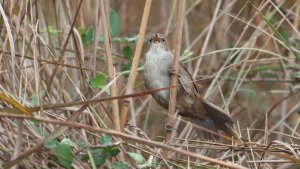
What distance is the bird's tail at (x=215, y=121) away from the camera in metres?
3.28

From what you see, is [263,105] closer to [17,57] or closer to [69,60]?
[69,60]

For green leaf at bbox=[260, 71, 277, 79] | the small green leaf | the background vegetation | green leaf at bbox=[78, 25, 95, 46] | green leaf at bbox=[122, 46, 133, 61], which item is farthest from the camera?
green leaf at bbox=[260, 71, 277, 79]

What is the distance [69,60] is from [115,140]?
3.23ft

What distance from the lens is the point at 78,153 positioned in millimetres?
2236

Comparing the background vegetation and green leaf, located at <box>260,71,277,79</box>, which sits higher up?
the background vegetation

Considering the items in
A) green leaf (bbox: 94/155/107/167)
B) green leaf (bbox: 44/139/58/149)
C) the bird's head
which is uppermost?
the bird's head

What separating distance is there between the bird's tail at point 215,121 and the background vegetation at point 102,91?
6cm

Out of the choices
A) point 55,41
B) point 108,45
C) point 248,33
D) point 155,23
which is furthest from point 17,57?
point 155,23

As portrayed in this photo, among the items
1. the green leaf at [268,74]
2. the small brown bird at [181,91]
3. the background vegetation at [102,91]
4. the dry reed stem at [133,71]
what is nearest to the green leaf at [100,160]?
the background vegetation at [102,91]

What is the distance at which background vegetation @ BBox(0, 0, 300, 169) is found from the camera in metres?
2.15

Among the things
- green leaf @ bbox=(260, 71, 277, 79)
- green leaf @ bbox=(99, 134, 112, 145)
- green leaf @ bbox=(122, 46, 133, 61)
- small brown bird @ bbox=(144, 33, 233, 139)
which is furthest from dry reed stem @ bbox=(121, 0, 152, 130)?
green leaf @ bbox=(260, 71, 277, 79)

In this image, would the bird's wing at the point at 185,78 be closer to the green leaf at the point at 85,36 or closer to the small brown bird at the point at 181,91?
the small brown bird at the point at 181,91

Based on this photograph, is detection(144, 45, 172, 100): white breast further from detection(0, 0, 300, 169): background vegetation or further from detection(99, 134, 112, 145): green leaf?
detection(99, 134, 112, 145): green leaf

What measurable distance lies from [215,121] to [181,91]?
0.23 meters
